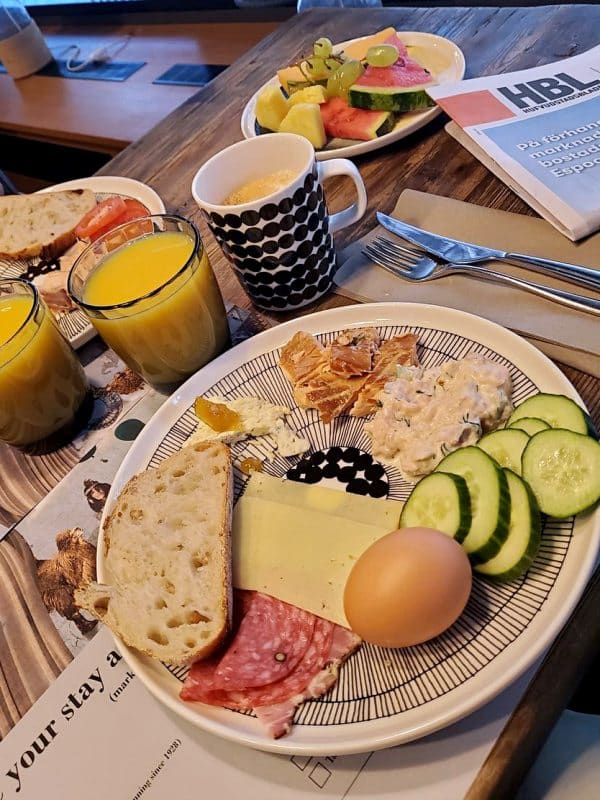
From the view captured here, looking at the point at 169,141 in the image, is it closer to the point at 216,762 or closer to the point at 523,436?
the point at 523,436

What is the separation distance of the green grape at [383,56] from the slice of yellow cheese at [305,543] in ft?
4.13

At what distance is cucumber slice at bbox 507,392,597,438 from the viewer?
2.92 feet

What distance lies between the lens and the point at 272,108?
1783 millimetres

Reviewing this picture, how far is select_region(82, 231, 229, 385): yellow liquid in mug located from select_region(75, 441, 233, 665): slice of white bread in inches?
8.9

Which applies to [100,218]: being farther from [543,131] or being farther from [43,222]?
[543,131]

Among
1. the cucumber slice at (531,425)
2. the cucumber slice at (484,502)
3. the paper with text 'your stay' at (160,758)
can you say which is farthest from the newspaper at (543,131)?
the paper with text 'your stay' at (160,758)

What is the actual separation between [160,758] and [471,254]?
3.40 feet

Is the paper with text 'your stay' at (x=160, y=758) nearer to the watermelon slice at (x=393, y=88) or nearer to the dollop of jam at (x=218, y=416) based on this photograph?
the dollop of jam at (x=218, y=416)

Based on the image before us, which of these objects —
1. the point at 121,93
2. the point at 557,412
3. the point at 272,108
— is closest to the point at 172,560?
the point at 557,412

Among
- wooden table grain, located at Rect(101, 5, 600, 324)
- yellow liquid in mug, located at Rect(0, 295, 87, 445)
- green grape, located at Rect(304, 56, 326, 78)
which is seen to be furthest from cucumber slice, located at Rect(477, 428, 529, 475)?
green grape, located at Rect(304, 56, 326, 78)

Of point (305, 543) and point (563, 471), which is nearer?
point (563, 471)

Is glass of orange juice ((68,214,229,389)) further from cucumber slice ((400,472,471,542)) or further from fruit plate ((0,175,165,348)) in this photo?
cucumber slice ((400,472,471,542))

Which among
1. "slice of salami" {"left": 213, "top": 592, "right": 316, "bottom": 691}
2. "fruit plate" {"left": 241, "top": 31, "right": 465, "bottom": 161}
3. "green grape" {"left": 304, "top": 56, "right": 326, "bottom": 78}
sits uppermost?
"green grape" {"left": 304, "top": 56, "right": 326, "bottom": 78}

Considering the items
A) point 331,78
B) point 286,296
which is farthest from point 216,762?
point 331,78
